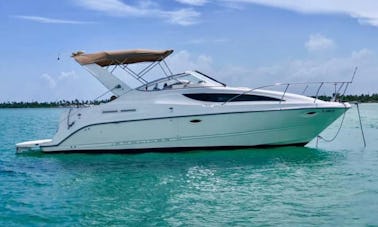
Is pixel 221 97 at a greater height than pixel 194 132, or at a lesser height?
greater

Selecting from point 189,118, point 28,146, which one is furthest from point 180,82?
point 28,146

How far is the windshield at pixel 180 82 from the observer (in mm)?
17516

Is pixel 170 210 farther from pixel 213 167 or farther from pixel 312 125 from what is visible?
pixel 312 125

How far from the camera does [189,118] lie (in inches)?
659

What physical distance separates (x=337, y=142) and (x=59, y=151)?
11.7 meters

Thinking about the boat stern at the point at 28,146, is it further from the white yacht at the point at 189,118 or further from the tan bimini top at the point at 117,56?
the tan bimini top at the point at 117,56

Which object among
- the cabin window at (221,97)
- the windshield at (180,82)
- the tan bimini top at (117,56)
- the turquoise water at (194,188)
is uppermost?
the tan bimini top at (117,56)

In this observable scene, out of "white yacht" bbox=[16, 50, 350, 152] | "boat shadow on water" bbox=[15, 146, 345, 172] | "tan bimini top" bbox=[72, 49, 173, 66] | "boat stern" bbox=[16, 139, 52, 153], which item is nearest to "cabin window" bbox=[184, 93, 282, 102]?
"white yacht" bbox=[16, 50, 350, 152]

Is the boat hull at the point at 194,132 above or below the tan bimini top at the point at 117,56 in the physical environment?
below

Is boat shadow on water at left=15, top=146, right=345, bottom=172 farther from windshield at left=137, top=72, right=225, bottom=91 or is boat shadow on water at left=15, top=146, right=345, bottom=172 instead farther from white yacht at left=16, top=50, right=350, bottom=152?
windshield at left=137, top=72, right=225, bottom=91

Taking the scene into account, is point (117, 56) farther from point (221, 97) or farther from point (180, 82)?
point (221, 97)

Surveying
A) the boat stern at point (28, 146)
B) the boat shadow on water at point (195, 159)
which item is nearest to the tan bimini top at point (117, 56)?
the boat stern at point (28, 146)

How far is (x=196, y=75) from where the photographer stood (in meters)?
17.8

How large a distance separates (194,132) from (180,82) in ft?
6.29
